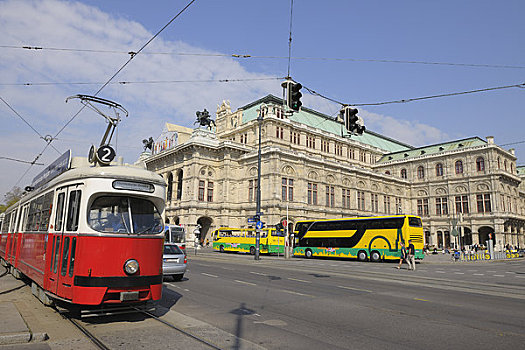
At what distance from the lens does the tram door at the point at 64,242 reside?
6.95 metres

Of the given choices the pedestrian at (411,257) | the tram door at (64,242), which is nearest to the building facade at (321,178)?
the pedestrian at (411,257)

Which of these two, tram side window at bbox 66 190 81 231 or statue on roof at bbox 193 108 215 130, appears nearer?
tram side window at bbox 66 190 81 231

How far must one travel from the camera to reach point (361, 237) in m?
31.2

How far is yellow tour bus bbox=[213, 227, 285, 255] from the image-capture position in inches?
1569

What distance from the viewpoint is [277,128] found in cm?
5956

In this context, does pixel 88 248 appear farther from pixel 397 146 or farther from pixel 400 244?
pixel 397 146

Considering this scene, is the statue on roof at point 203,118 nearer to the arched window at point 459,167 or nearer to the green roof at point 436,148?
the green roof at point 436,148

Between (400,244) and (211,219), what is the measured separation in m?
32.8

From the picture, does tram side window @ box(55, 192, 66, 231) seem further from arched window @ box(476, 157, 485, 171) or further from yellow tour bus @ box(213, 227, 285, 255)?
arched window @ box(476, 157, 485, 171)

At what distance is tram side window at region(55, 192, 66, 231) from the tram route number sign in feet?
4.08

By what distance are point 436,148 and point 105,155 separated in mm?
76442

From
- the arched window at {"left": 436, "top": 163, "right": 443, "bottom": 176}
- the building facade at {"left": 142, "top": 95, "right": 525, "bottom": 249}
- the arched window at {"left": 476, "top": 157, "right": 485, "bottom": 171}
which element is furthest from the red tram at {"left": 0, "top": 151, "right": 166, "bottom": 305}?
the arched window at {"left": 436, "top": 163, "right": 443, "bottom": 176}

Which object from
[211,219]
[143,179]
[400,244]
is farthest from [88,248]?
[211,219]

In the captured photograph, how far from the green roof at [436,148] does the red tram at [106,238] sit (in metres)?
71.5
